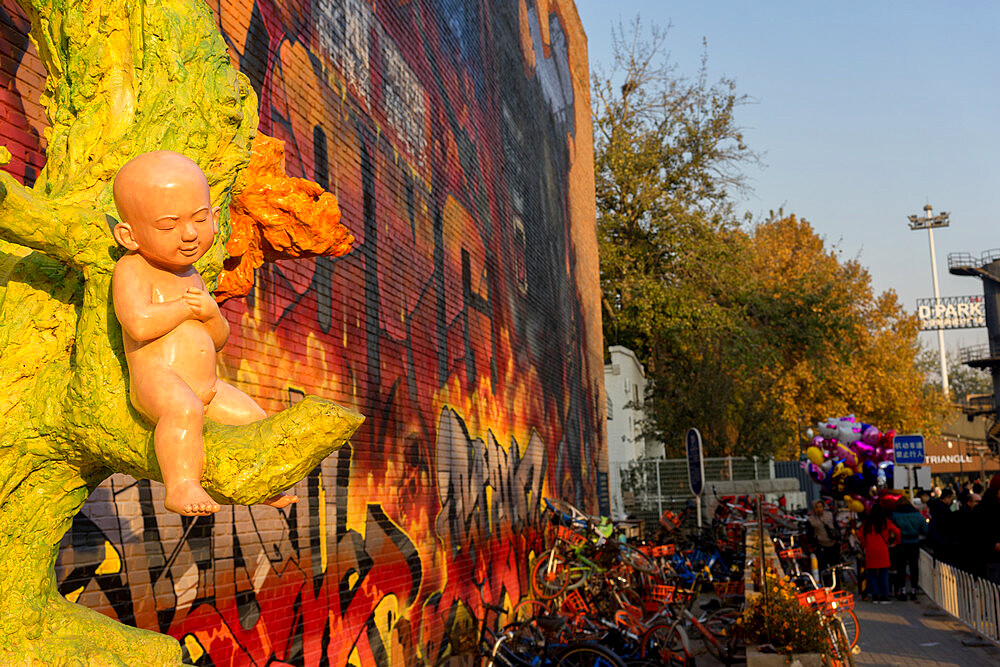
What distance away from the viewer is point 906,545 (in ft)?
58.0

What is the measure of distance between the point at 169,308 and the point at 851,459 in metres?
19.7

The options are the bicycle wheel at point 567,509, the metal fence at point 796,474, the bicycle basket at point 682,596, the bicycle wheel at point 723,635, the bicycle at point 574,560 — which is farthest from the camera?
the metal fence at point 796,474

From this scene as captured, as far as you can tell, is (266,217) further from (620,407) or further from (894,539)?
(620,407)

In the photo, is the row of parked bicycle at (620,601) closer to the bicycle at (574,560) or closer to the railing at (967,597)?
the bicycle at (574,560)

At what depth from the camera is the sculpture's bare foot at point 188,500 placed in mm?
1964

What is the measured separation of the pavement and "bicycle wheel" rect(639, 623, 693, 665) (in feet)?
9.72

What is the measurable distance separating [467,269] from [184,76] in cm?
993

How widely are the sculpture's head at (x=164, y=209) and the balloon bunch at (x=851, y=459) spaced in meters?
19.1

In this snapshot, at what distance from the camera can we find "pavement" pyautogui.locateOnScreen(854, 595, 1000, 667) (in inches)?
451

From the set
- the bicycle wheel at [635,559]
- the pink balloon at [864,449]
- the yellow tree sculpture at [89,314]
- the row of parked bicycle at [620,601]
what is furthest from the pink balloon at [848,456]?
the yellow tree sculpture at [89,314]

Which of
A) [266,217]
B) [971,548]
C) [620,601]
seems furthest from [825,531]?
[266,217]

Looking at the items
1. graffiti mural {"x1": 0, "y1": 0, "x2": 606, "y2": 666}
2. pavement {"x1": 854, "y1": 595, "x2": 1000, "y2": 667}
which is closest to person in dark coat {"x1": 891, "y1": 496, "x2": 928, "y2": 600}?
pavement {"x1": 854, "y1": 595, "x2": 1000, "y2": 667}

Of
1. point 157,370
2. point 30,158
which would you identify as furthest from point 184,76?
point 30,158

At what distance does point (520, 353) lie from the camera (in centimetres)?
1516
